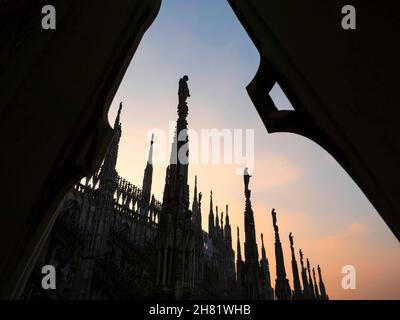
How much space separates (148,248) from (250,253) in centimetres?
1289

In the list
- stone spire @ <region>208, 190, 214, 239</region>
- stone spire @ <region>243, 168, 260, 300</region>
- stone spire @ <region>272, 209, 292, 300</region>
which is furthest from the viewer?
stone spire @ <region>208, 190, 214, 239</region>

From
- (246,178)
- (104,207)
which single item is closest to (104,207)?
(104,207)

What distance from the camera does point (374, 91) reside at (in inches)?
60.0

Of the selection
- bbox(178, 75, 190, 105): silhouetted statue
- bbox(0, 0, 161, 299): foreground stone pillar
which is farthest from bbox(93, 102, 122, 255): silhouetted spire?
bbox(0, 0, 161, 299): foreground stone pillar

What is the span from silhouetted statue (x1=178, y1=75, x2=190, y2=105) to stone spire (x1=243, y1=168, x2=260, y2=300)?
891 centimetres

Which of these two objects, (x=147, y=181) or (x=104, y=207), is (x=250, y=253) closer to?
(x=104, y=207)

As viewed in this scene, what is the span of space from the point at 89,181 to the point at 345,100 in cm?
3198

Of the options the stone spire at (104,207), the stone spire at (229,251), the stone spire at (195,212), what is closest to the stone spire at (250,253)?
the stone spire at (104,207)

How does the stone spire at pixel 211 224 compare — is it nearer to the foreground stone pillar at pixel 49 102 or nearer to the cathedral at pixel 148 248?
the cathedral at pixel 148 248

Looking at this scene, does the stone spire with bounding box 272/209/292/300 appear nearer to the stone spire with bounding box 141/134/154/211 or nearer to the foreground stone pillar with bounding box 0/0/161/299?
the stone spire with bounding box 141/134/154/211

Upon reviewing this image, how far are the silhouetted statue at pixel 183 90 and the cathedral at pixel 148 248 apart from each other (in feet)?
0.13

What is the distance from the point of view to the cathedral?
744 cm

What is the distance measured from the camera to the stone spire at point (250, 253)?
12.8 m
